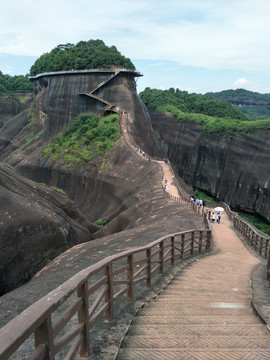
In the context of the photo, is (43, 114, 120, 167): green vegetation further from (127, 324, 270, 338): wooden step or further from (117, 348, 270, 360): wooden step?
(117, 348, 270, 360): wooden step

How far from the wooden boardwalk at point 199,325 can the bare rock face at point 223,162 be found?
3571 centimetres

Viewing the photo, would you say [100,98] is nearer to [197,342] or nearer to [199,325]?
[199,325]

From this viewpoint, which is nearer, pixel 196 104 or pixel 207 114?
pixel 207 114

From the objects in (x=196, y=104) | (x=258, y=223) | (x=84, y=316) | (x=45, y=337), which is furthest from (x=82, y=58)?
(x=45, y=337)

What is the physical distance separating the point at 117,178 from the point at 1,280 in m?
22.7

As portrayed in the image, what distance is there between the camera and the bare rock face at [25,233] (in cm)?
1447

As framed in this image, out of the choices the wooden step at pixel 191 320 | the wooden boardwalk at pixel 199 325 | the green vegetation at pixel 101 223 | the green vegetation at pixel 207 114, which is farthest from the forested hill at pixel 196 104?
the wooden step at pixel 191 320

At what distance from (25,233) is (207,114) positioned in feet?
206

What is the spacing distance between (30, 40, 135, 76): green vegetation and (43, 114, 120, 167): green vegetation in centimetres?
1115

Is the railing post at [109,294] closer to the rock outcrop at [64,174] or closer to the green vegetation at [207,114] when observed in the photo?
the rock outcrop at [64,174]

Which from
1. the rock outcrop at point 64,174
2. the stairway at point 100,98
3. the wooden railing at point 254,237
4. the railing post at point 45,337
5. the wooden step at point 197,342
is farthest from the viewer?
the stairway at point 100,98

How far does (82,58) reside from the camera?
57.5m

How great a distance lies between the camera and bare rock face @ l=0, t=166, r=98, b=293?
14469 mm

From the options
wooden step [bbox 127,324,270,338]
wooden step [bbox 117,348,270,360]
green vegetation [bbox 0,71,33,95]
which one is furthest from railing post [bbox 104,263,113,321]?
green vegetation [bbox 0,71,33,95]
